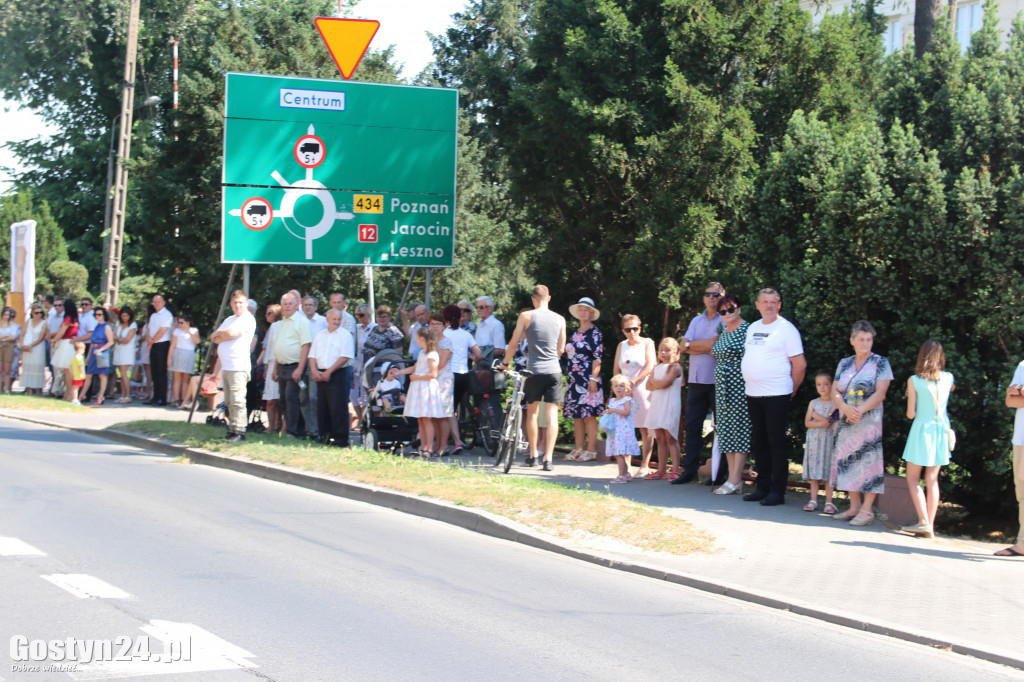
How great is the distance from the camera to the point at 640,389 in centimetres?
1253

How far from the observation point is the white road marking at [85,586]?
6.79 metres

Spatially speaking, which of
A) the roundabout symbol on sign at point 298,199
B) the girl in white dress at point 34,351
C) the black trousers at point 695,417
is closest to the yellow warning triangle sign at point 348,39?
the roundabout symbol on sign at point 298,199

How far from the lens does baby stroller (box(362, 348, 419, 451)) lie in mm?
14047

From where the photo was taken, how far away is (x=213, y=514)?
9859mm

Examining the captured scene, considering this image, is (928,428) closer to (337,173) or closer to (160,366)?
(337,173)

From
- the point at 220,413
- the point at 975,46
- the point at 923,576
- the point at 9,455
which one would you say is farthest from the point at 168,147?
the point at 923,576

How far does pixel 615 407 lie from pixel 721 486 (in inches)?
59.6

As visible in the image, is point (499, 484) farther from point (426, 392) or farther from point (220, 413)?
point (220, 413)

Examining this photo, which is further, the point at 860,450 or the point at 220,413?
the point at 220,413

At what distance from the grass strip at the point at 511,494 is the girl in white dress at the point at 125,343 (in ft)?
26.7

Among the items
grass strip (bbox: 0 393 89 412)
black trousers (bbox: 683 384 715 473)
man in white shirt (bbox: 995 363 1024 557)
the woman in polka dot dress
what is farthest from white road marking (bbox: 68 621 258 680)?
grass strip (bbox: 0 393 89 412)

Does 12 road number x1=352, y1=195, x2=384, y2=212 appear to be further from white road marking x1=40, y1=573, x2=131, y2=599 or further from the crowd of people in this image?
white road marking x1=40, y1=573, x2=131, y2=599

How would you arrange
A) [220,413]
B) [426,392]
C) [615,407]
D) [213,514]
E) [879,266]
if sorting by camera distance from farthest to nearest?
[220,413] < [426,392] < [615,407] < [879,266] < [213,514]

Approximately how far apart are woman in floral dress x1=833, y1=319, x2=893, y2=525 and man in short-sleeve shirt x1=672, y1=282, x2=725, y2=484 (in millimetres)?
2055
